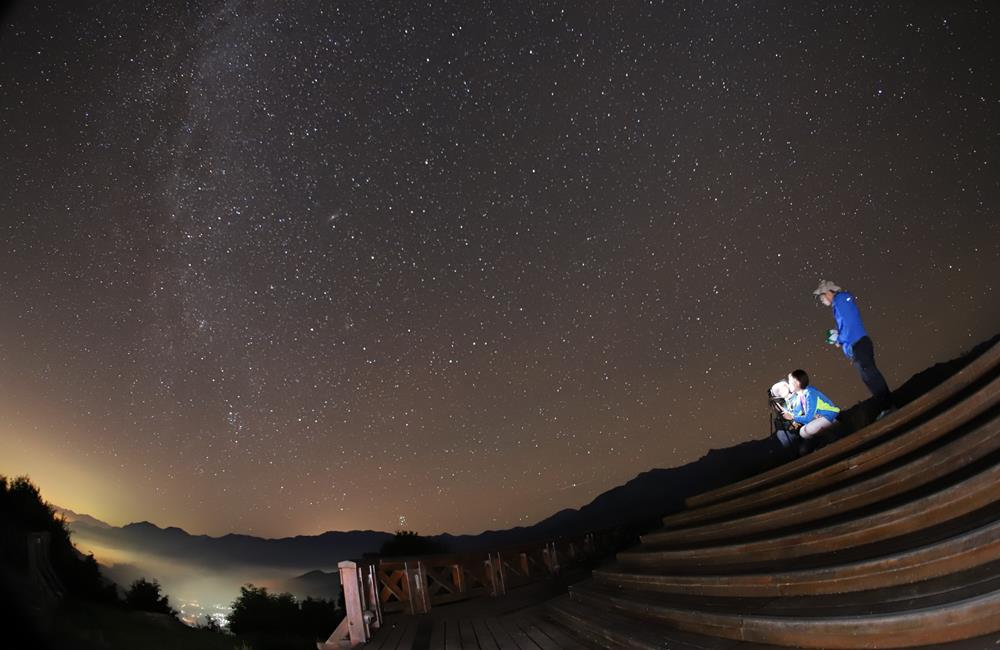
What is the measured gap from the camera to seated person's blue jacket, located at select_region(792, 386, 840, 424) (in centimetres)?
679

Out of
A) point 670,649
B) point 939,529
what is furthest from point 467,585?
point 939,529

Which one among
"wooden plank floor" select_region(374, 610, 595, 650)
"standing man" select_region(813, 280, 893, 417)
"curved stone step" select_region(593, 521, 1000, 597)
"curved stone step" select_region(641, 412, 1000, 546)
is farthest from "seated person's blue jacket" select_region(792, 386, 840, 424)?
"wooden plank floor" select_region(374, 610, 595, 650)

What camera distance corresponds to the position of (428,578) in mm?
→ 10898

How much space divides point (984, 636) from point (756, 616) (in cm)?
151

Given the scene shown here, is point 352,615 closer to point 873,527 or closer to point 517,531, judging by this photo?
point 873,527

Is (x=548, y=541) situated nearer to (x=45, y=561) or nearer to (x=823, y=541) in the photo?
(x=823, y=541)

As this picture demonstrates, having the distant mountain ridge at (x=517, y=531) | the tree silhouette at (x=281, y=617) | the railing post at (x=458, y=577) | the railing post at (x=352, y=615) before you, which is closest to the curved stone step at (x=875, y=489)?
the railing post at (x=352, y=615)

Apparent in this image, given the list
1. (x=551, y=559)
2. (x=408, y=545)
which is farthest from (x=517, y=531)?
(x=551, y=559)

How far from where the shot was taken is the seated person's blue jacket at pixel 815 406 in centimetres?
679

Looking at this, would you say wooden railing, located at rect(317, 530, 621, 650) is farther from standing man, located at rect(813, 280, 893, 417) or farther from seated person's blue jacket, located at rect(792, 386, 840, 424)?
standing man, located at rect(813, 280, 893, 417)

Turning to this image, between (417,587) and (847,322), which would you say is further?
(417,587)

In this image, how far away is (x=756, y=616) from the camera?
11.2ft

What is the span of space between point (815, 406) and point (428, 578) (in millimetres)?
8950

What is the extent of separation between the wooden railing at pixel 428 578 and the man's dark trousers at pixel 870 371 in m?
8.22
